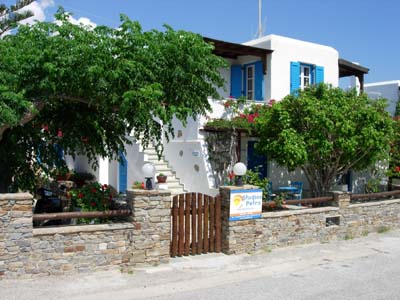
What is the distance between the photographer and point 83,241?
731 centimetres

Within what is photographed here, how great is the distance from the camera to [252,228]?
906 cm

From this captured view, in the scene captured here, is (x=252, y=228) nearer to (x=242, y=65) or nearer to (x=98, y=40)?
(x=98, y=40)

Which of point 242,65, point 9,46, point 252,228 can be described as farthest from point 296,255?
point 242,65

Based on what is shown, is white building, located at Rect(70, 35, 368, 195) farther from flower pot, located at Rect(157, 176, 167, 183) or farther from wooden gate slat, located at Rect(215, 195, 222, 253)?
wooden gate slat, located at Rect(215, 195, 222, 253)

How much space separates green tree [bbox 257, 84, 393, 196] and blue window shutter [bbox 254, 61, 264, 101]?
13.6 ft

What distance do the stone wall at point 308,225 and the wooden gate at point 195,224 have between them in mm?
202

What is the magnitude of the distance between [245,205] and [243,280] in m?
1.88

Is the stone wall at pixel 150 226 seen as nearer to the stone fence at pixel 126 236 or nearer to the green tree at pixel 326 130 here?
the stone fence at pixel 126 236

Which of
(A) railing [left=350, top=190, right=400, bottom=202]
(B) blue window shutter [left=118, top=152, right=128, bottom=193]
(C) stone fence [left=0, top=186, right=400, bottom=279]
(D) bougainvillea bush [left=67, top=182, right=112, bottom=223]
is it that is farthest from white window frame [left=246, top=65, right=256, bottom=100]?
(D) bougainvillea bush [left=67, top=182, right=112, bottom=223]

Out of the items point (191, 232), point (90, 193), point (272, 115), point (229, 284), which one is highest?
point (272, 115)

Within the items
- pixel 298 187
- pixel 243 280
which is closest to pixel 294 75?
pixel 298 187

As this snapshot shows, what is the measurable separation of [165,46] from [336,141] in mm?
5733

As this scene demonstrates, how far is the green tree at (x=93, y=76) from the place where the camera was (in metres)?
7.03

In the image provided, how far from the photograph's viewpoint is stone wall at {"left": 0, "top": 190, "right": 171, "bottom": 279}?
268 inches
